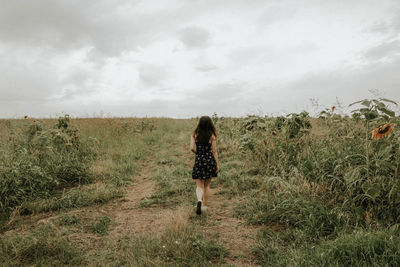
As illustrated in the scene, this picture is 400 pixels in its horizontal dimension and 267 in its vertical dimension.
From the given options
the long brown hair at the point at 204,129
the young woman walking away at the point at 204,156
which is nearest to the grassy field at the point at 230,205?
the young woman walking away at the point at 204,156

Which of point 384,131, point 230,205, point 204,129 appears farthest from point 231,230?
point 384,131

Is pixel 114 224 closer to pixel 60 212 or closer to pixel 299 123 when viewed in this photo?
pixel 60 212

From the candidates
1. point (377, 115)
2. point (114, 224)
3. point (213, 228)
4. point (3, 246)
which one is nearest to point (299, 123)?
point (377, 115)

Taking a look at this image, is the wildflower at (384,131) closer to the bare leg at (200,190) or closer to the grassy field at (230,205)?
the grassy field at (230,205)

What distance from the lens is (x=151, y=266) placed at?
239cm

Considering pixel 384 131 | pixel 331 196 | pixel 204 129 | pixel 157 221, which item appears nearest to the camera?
pixel 384 131

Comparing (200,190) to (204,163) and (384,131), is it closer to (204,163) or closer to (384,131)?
(204,163)

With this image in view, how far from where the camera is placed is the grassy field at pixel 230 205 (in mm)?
2545

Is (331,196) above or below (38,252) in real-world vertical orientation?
above

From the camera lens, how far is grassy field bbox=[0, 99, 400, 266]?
8.35 ft

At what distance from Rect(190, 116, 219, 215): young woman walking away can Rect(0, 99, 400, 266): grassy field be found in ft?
1.29

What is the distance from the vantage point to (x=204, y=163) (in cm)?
413

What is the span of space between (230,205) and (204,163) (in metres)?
0.82

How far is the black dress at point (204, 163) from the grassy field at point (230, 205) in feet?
1.78
